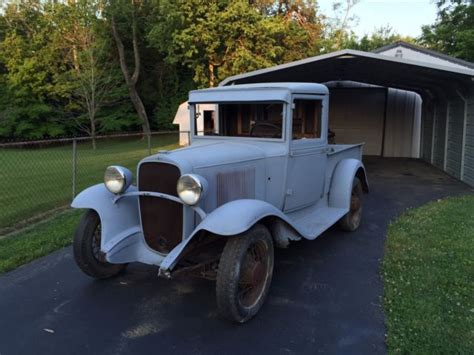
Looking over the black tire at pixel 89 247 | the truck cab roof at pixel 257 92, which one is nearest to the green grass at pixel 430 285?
the truck cab roof at pixel 257 92

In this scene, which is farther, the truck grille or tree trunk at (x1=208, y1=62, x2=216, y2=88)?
tree trunk at (x1=208, y1=62, x2=216, y2=88)

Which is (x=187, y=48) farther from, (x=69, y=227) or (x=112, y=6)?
(x=69, y=227)

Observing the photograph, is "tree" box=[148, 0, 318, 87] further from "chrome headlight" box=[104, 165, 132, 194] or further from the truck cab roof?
"chrome headlight" box=[104, 165, 132, 194]

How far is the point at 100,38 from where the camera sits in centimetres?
2589

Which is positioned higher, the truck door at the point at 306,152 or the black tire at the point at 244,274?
the truck door at the point at 306,152

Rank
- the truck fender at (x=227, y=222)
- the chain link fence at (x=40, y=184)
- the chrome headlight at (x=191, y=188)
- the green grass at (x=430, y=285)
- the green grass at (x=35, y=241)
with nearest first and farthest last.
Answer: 1. the green grass at (x=430, y=285)
2. the truck fender at (x=227, y=222)
3. the chrome headlight at (x=191, y=188)
4. the green grass at (x=35, y=241)
5. the chain link fence at (x=40, y=184)

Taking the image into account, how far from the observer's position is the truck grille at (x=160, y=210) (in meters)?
3.45

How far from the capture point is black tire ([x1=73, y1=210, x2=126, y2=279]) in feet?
12.5

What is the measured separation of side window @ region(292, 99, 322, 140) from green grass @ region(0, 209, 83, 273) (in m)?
3.25

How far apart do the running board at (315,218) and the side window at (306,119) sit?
90 centimetres

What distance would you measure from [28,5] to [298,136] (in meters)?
28.9

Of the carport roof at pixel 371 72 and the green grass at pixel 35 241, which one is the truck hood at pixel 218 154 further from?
the carport roof at pixel 371 72

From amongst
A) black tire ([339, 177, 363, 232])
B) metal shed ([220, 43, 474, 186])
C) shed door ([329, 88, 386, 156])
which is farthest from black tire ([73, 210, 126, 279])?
shed door ([329, 88, 386, 156])

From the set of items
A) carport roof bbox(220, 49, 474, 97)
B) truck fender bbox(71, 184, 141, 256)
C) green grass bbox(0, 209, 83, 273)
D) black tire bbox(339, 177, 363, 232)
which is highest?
carport roof bbox(220, 49, 474, 97)
